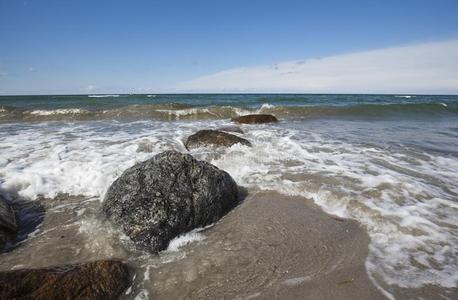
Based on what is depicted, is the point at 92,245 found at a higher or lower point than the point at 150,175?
lower

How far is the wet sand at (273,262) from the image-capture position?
8.46ft

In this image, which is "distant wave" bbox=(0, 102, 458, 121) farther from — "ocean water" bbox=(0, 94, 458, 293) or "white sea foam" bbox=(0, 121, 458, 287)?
"white sea foam" bbox=(0, 121, 458, 287)

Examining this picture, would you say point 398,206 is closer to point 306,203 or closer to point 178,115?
point 306,203

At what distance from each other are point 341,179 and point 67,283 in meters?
3.97

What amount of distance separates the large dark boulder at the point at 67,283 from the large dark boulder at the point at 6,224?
103 centimetres

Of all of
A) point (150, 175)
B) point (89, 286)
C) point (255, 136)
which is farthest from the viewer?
point (255, 136)

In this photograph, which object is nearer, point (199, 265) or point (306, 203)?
point (199, 265)

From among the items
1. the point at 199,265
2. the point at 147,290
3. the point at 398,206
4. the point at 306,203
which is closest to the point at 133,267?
the point at 147,290

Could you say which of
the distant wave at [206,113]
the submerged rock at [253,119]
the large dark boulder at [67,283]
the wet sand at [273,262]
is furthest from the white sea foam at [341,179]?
the distant wave at [206,113]

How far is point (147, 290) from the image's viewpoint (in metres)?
2.61

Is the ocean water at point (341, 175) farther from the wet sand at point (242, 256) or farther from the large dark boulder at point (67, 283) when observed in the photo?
the large dark boulder at point (67, 283)

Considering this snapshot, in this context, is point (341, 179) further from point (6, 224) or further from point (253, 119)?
point (253, 119)

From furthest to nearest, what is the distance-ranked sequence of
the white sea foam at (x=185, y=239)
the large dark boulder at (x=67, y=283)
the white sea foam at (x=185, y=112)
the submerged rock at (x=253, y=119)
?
the white sea foam at (x=185, y=112), the submerged rock at (x=253, y=119), the white sea foam at (x=185, y=239), the large dark boulder at (x=67, y=283)

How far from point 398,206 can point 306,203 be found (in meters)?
1.09
